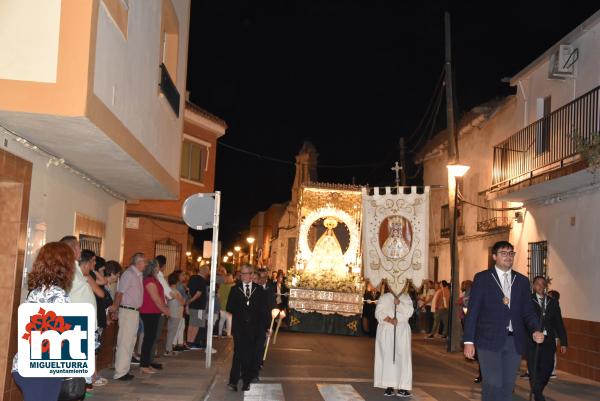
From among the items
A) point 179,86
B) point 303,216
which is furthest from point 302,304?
point 179,86

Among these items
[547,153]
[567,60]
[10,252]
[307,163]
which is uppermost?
[307,163]

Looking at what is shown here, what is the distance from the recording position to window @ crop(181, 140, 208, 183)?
28375 mm

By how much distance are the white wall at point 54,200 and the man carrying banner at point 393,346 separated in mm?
5115

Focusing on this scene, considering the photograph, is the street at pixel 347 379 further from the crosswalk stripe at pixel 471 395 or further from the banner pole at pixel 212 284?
the banner pole at pixel 212 284

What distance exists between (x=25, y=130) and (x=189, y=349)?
10.4 m

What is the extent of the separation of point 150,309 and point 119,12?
5172mm

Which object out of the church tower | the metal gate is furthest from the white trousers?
the church tower

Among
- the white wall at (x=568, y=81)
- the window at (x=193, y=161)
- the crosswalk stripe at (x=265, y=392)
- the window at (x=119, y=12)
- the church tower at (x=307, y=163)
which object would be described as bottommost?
the crosswalk stripe at (x=265, y=392)

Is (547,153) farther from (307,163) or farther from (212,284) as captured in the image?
(307,163)

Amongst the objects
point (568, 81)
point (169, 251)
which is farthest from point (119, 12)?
point (169, 251)

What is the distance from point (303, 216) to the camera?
25.6 metres

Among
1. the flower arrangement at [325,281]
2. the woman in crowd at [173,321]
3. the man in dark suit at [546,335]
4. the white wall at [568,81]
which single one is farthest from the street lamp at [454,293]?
the woman in crowd at [173,321]

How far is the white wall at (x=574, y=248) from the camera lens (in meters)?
16.9

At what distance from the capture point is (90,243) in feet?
47.5
